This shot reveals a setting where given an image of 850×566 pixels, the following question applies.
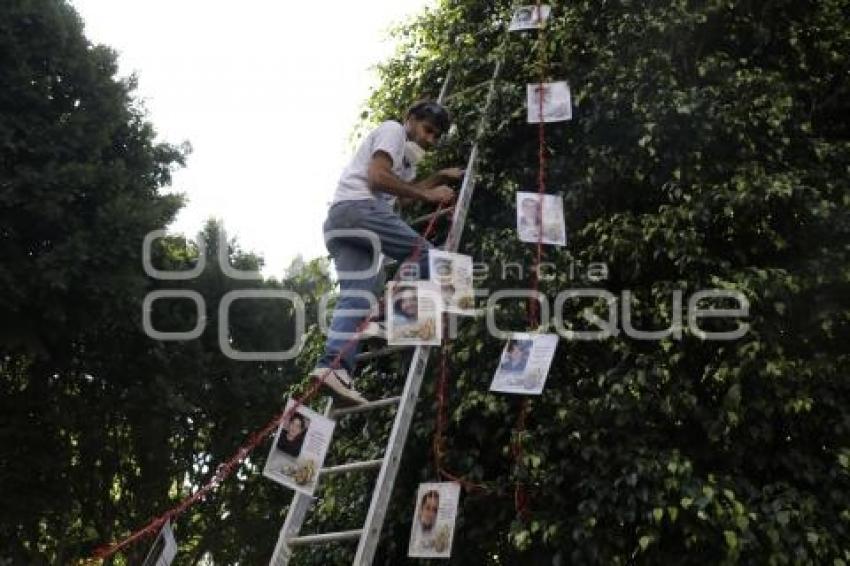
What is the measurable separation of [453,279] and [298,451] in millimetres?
1369

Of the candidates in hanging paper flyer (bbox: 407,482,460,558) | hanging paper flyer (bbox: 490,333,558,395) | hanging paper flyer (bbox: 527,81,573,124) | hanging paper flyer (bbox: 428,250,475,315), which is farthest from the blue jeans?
hanging paper flyer (bbox: 527,81,573,124)

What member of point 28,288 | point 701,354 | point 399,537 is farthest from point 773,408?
point 28,288

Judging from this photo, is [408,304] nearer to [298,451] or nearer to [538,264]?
[538,264]

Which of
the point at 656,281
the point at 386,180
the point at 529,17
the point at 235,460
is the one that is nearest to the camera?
the point at 235,460

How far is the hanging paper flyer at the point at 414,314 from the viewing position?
4844 mm

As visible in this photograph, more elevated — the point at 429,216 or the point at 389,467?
the point at 429,216

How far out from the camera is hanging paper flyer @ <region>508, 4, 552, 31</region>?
6129 mm

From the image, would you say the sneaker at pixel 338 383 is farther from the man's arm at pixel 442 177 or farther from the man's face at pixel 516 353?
the man's arm at pixel 442 177

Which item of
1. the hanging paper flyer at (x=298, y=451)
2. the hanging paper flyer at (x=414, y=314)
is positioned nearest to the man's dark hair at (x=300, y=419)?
the hanging paper flyer at (x=298, y=451)

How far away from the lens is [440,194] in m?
5.48

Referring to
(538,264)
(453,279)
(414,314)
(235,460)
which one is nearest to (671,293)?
(538,264)

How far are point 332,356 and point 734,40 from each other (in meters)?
3.29

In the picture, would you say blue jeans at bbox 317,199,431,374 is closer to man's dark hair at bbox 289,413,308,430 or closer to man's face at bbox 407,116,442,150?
man's face at bbox 407,116,442,150

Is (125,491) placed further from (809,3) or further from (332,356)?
(809,3)
